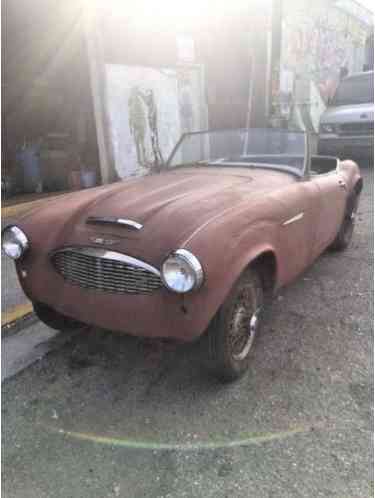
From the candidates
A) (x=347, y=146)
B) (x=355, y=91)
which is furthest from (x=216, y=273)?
(x=355, y=91)

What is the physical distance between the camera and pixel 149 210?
252 centimetres

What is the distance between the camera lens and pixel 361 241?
5.11 meters

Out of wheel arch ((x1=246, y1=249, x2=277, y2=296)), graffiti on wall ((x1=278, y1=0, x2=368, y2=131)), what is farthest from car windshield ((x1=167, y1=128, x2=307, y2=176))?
graffiti on wall ((x1=278, y1=0, x2=368, y2=131))

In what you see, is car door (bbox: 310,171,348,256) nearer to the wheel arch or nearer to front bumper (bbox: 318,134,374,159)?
the wheel arch

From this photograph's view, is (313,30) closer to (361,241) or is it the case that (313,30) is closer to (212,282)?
(361,241)

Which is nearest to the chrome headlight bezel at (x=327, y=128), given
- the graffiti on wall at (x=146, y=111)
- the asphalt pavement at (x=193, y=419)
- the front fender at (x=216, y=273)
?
the graffiti on wall at (x=146, y=111)

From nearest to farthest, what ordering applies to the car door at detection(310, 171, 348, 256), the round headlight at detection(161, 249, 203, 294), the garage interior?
1. the round headlight at detection(161, 249, 203, 294)
2. the car door at detection(310, 171, 348, 256)
3. the garage interior

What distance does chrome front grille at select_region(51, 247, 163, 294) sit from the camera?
2.19 metres

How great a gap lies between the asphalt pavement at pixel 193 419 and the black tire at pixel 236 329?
0.37 ft

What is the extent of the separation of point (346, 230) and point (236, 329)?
271cm

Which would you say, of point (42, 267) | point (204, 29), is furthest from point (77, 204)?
point (204, 29)

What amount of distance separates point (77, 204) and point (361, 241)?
3.66m

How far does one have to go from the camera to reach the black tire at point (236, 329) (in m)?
2.33

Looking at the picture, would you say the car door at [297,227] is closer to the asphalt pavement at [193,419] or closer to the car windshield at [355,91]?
the asphalt pavement at [193,419]
